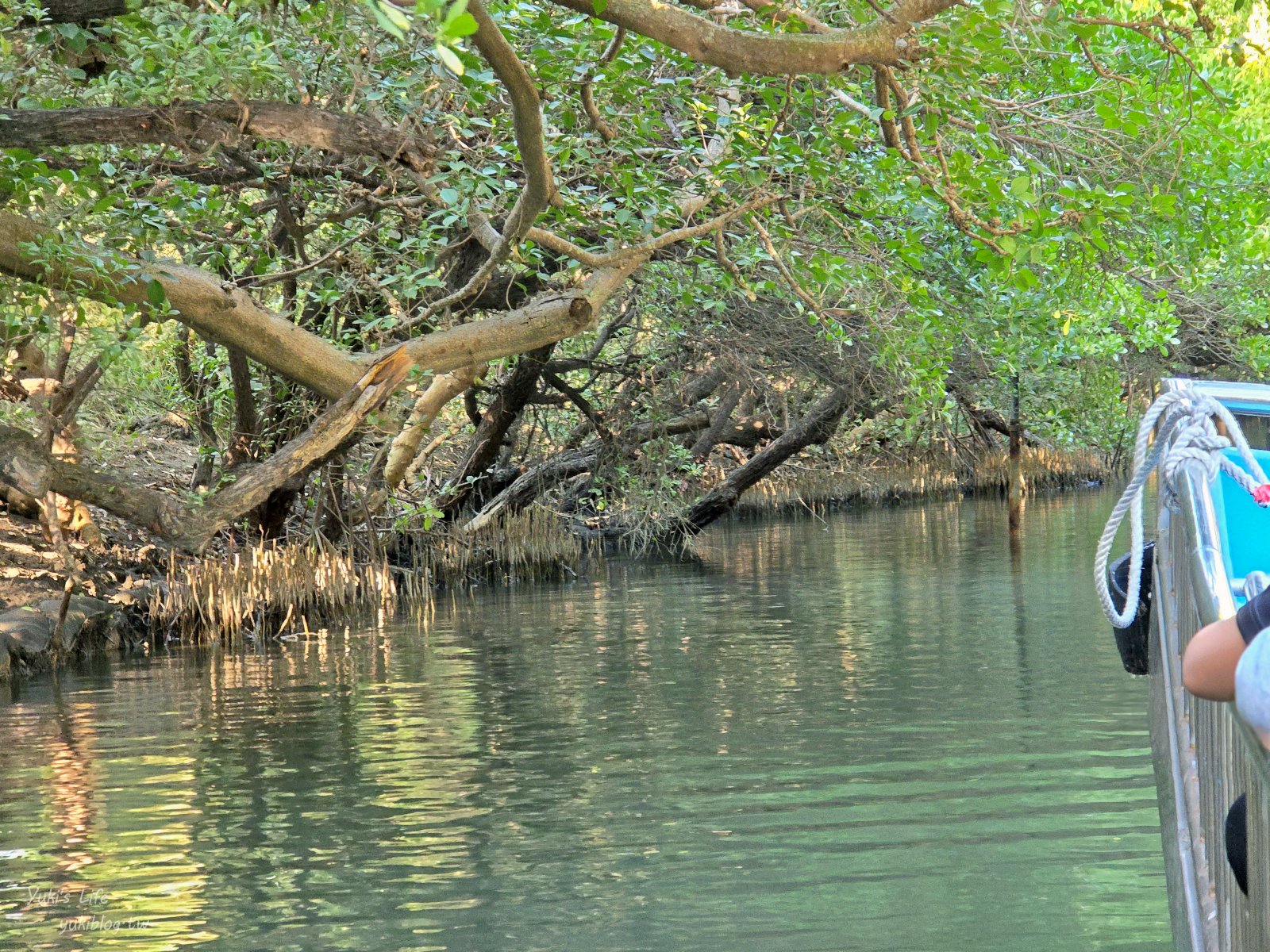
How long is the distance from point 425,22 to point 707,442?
1590 cm

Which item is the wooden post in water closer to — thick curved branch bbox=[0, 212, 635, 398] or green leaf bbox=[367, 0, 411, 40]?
thick curved branch bbox=[0, 212, 635, 398]

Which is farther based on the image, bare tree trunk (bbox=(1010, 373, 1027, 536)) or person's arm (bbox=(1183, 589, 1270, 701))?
bare tree trunk (bbox=(1010, 373, 1027, 536))

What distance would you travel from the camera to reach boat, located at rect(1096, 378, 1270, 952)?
9.82 ft

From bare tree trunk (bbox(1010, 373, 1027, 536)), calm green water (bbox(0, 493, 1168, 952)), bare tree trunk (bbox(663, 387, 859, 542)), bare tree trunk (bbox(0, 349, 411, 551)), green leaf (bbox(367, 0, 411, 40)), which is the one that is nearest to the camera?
green leaf (bbox(367, 0, 411, 40))

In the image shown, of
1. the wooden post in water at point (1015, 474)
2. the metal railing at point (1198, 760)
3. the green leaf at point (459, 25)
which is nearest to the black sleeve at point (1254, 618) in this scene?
the metal railing at point (1198, 760)

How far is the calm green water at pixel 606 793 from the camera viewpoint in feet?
16.3

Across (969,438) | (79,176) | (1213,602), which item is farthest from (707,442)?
(1213,602)

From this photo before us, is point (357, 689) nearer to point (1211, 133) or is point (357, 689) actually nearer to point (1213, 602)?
point (1211, 133)

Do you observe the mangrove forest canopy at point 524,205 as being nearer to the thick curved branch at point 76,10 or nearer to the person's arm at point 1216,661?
the thick curved branch at point 76,10

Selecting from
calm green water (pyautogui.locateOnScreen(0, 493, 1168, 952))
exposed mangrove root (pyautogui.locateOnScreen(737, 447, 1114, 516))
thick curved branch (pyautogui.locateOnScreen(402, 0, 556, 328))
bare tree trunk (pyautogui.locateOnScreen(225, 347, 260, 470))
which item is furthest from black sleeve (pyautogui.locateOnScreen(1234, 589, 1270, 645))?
exposed mangrove root (pyautogui.locateOnScreen(737, 447, 1114, 516))

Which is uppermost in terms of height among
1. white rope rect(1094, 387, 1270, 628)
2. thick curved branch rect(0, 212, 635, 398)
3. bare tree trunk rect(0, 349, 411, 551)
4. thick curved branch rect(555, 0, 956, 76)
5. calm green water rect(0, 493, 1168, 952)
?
thick curved branch rect(555, 0, 956, 76)

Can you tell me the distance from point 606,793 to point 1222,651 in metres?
4.96

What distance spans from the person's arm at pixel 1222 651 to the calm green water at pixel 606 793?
2.77 metres

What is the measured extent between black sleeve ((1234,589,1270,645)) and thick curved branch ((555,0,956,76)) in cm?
289
